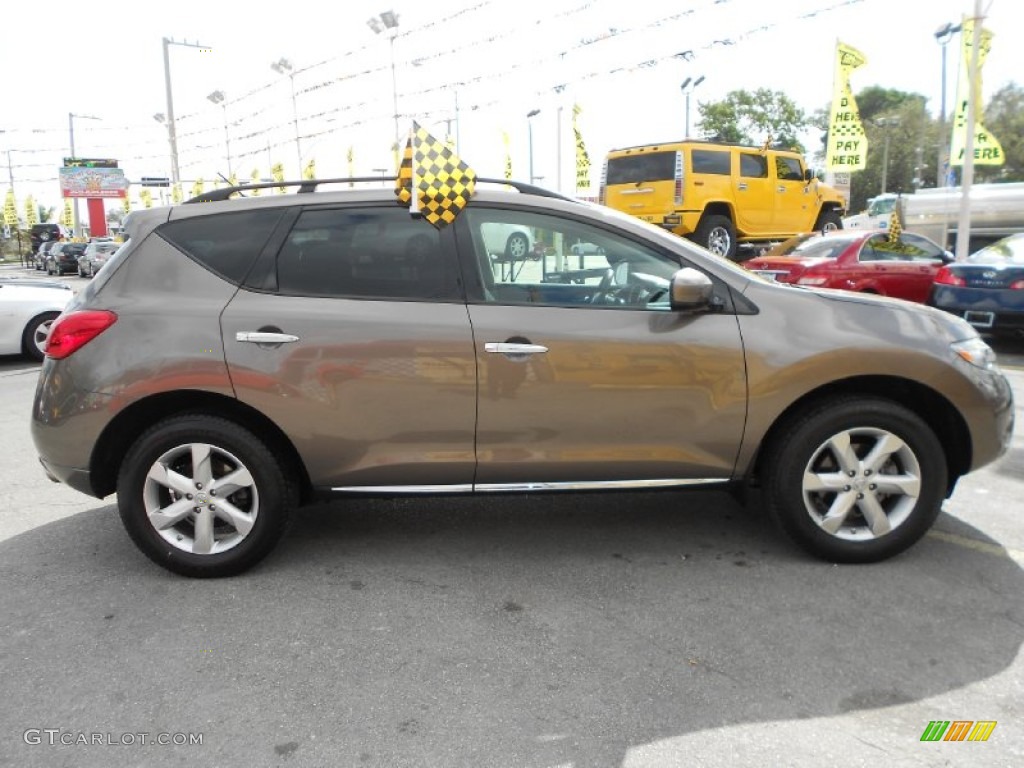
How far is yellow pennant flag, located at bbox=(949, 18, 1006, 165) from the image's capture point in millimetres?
13461

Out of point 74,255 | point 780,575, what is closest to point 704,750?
point 780,575

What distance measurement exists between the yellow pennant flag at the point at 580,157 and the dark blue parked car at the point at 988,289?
16786mm

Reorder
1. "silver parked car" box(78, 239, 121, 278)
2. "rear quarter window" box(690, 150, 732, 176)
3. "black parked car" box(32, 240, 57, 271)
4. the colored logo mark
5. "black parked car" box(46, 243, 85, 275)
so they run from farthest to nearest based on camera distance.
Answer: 1. "black parked car" box(32, 240, 57, 271)
2. "black parked car" box(46, 243, 85, 275)
3. "silver parked car" box(78, 239, 121, 278)
4. "rear quarter window" box(690, 150, 732, 176)
5. the colored logo mark

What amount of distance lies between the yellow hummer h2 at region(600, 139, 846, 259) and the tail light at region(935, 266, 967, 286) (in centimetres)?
644

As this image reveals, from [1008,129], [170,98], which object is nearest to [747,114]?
[1008,129]

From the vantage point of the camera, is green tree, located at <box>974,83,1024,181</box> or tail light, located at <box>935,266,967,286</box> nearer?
tail light, located at <box>935,266,967,286</box>

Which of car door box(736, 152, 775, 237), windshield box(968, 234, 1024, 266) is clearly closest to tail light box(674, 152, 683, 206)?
car door box(736, 152, 775, 237)

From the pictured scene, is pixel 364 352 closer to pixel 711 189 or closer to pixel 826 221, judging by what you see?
pixel 711 189

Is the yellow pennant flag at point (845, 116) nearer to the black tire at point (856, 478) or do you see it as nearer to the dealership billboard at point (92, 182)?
the black tire at point (856, 478)

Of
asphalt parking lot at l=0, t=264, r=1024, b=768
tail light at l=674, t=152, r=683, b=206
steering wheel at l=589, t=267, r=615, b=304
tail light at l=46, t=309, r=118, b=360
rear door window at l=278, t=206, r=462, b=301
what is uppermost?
tail light at l=674, t=152, r=683, b=206

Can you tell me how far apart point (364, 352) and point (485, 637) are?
1.27 metres

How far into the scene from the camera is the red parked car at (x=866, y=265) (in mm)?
10664

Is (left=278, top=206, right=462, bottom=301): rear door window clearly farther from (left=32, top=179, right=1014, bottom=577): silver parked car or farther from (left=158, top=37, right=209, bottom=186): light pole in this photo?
(left=158, top=37, right=209, bottom=186): light pole

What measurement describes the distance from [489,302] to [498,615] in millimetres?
1309
